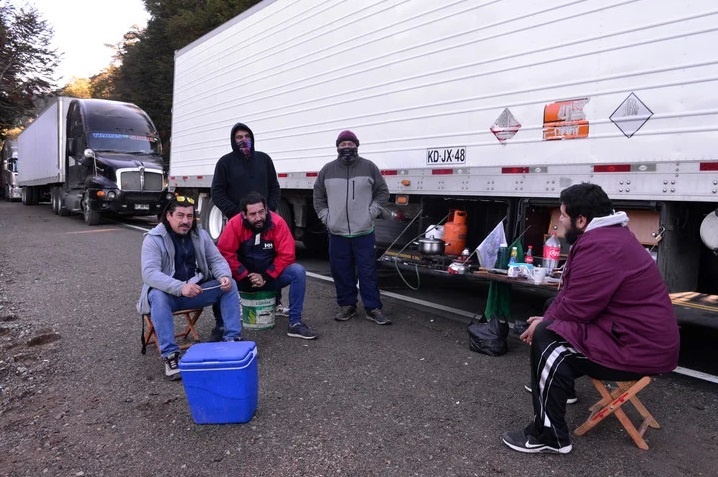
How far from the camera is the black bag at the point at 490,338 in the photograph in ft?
13.9

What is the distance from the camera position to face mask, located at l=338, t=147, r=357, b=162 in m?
5.11

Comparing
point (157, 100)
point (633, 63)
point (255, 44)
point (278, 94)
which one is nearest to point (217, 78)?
point (255, 44)

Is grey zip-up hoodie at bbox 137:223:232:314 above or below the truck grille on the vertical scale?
below

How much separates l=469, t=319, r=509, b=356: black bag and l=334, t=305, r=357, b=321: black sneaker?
1300 mm

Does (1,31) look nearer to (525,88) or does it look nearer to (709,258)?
(525,88)

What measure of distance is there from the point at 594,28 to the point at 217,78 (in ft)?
23.0

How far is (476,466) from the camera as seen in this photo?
8.82 ft

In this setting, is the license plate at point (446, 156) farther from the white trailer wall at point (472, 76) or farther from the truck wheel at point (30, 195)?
the truck wheel at point (30, 195)

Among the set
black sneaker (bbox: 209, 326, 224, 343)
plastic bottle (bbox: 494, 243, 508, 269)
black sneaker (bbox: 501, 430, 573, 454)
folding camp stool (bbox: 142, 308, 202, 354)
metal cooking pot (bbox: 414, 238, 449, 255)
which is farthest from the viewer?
metal cooking pot (bbox: 414, 238, 449, 255)

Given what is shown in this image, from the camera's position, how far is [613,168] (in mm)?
4047

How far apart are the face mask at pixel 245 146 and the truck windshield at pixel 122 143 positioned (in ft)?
33.1

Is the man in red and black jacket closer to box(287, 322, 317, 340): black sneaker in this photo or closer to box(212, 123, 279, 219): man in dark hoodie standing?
box(287, 322, 317, 340): black sneaker

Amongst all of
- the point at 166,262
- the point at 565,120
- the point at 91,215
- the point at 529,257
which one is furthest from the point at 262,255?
the point at 91,215

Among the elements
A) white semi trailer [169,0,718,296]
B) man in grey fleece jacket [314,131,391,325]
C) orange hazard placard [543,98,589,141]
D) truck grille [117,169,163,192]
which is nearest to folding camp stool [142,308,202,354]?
man in grey fleece jacket [314,131,391,325]
